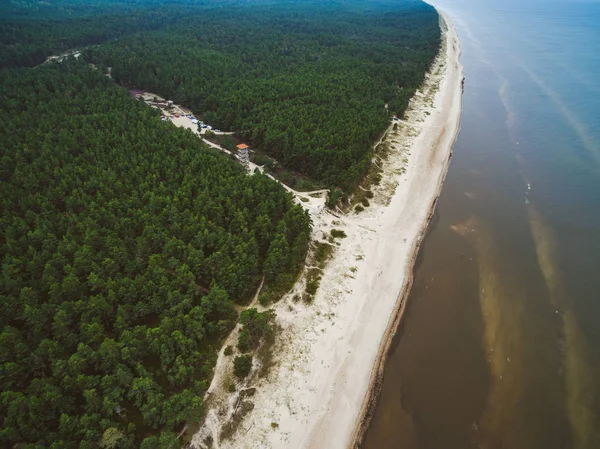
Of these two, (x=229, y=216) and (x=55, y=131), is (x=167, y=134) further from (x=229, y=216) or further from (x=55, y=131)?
(x=229, y=216)

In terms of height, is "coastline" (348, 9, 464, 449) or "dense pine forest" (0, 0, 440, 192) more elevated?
"dense pine forest" (0, 0, 440, 192)

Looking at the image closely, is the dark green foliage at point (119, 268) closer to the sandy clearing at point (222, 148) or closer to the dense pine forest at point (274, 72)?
the sandy clearing at point (222, 148)

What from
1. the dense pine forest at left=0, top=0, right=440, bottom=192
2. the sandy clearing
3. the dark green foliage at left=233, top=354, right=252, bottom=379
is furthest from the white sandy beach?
the dense pine forest at left=0, top=0, right=440, bottom=192

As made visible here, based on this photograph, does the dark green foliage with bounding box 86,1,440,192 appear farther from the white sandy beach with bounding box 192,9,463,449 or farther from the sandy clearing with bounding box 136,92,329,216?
the white sandy beach with bounding box 192,9,463,449

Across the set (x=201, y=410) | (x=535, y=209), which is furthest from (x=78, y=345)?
(x=535, y=209)

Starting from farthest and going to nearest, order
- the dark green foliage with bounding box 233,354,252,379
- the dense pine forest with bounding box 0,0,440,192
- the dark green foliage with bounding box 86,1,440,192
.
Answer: the dense pine forest with bounding box 0,0,440,192, the dark green foliage with bounding box 86,1,440,192, the dark green foliage with bounding box 233,354,252,379

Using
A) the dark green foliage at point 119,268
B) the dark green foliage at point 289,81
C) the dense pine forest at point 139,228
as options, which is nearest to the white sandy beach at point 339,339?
the dense pine forest at point 139,228
